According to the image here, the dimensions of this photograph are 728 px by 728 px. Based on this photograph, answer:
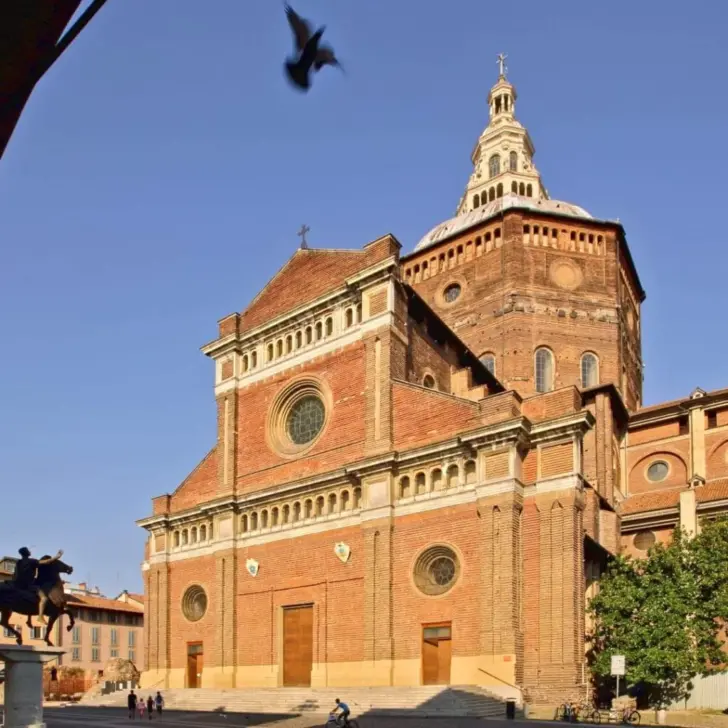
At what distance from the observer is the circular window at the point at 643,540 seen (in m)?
39.5

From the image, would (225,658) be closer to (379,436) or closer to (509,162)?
(379,436)

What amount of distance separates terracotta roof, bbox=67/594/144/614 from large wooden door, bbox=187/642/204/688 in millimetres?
27283

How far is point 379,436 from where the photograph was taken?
32250 mm

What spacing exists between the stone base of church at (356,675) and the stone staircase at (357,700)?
614 millimetres

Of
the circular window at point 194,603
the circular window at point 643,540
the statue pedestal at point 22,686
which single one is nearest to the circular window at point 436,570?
the circular window at point 194,603

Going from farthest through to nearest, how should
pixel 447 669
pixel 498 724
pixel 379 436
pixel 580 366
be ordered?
pixel 580 366, pixel 379 436, pixel 447 669, pixel 498 724

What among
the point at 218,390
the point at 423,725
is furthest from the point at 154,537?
the point at 423,725

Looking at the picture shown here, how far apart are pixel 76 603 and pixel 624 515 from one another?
41982 mm

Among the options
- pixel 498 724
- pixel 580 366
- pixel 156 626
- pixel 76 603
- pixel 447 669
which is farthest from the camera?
pixel 76 603

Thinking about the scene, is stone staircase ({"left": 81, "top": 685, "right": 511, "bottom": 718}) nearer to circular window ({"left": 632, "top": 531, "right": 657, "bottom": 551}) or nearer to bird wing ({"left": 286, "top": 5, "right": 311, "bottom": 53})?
circular window ({"left": 632, "top": 531, "right": 657, "bottom": 551})

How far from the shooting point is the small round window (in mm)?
35750

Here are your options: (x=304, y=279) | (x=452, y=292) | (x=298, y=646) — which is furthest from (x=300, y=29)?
(x=452, y=292)

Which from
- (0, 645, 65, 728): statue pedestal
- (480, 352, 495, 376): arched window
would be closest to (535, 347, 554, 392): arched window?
(480, 352, 495, 376): arched window

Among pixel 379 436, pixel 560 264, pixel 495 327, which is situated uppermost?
pixel 560 264
